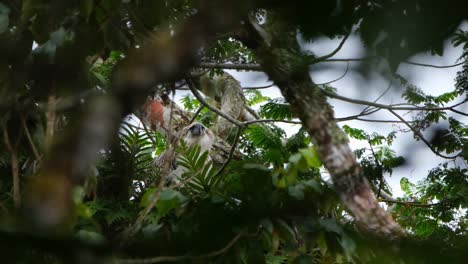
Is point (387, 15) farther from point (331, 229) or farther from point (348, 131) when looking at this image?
point (348, 131)

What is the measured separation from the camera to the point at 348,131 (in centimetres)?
420

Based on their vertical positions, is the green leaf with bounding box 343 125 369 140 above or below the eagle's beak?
below

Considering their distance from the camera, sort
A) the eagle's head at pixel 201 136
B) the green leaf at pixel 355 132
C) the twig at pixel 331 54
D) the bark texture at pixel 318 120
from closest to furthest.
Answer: the twig at pixel 331 54 → the bark texture at pixel 318 120 → the green leaf at pixel 355 132 → the eagle's head at pixel 201 136

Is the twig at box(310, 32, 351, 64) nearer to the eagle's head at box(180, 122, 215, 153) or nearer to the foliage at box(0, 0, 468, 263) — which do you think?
the foliage at box(0, 0, 468, 263)

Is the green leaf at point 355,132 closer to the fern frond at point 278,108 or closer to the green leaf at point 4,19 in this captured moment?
the fern frond at point 278,108

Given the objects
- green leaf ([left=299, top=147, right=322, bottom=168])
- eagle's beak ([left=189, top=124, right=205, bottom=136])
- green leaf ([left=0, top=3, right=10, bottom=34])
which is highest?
eagle's beak ([left=189, top=124, right=205, bottom=136])

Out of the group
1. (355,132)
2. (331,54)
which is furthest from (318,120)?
(355,132)

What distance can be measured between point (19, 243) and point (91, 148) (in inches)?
5.3

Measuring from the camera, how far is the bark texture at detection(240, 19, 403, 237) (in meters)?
1.08

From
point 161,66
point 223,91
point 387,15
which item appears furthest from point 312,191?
point 223,91

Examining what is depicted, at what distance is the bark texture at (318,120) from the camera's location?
3.54 feet

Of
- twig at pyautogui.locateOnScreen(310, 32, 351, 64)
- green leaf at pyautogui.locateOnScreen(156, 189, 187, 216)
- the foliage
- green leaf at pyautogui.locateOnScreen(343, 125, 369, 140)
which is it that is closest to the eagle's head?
the foliage

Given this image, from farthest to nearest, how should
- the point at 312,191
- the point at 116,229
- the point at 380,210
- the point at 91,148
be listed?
the point at 116,229, the point at 312,191, the point at 380,210, the point at 91,148

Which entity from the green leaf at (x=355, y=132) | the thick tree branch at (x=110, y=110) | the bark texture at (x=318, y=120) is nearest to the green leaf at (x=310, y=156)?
the bark texture at (x=318, y=120)
